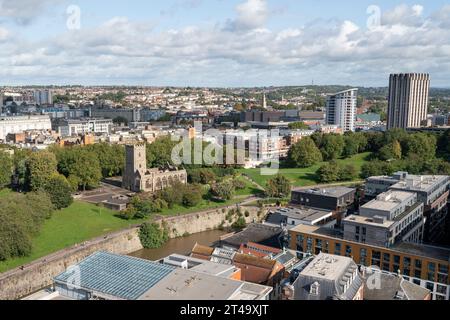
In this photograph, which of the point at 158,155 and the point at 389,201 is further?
the point at 158,155

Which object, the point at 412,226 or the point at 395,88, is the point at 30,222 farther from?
the point at 395,88

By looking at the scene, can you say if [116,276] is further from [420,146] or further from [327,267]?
[420,146]

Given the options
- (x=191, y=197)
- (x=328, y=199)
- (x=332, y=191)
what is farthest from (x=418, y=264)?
(x=191, y=197)

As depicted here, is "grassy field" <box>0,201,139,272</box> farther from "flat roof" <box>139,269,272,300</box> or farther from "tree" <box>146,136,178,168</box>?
"flat roof" <box>139,269,272,300</box>

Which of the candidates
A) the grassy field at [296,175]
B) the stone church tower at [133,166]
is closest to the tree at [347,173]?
the grassy field at [296,175]

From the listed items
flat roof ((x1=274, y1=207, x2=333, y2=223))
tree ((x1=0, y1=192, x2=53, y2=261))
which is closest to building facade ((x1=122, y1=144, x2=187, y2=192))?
tree ((x1=0, y1=192, x2=53, y2=261))

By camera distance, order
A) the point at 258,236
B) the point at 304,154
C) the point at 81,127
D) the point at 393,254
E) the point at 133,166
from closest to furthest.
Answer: the point at 393,254 < the point at 258,236 < the point at 133,166 < the point at 304,154 < the point at 81,127

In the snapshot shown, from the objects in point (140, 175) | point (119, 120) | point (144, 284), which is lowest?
point (140, 175)

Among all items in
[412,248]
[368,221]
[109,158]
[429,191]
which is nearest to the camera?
[412,248]
